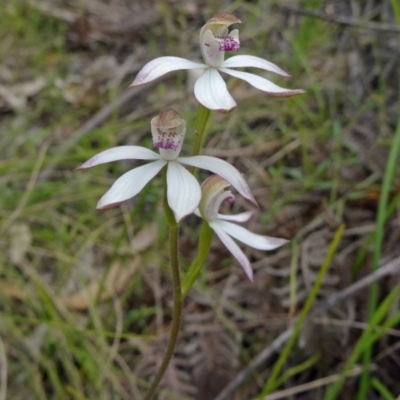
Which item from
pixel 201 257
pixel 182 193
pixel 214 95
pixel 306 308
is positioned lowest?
pixel 306 308

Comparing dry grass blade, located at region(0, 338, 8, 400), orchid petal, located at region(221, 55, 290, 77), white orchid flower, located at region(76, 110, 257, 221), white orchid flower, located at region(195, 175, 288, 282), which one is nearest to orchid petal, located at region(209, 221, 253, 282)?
white orchid flower, located at region(195, 175, 288, 282)

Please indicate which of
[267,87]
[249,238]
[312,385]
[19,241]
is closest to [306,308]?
[249,238]

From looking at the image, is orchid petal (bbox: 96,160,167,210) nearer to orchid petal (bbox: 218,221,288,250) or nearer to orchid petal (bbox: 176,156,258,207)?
orchid petal (bbox: 176,156,258,207)

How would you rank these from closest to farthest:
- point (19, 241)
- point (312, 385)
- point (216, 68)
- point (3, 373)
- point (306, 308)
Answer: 1. point (216, 68)
2. point (306, 308)
3. point (312, 385)
4. point (3, 373)
5. point (19, 241)

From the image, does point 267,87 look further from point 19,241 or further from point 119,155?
point 19,241

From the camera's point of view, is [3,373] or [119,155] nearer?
[119,155]

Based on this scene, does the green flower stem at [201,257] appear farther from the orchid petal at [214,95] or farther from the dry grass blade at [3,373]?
the dry grass blade at [3,373]

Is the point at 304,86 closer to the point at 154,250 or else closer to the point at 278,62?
the point at 278,62
